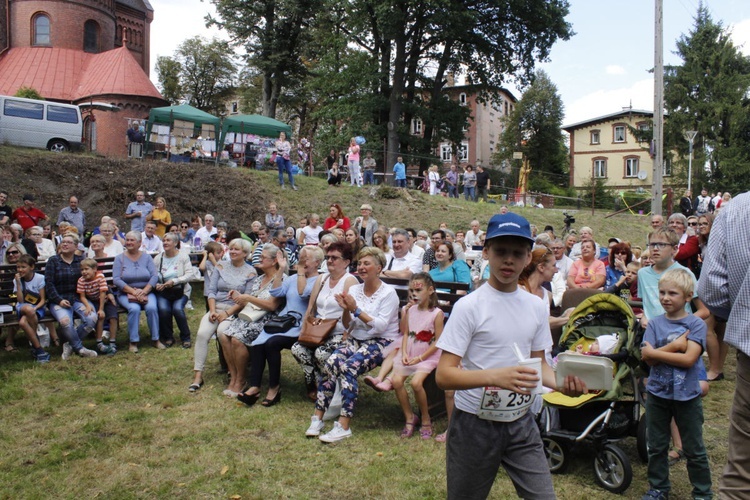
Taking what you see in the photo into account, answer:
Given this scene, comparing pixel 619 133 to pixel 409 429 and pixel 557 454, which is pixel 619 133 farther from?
pixel 557 454

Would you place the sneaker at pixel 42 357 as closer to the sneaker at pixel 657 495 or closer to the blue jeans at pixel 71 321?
the blue jeans at pixel 71 321

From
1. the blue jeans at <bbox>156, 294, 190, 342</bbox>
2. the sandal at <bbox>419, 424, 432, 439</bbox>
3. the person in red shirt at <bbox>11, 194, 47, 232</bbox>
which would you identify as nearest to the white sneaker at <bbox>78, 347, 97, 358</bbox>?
the blue jeans at <bbox>156, 294, 190, 342</bbox>

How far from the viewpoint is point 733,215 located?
2744 mm

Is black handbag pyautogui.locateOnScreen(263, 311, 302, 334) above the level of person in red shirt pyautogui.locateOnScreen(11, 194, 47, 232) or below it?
below

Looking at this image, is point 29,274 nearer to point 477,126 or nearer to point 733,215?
point 733,215

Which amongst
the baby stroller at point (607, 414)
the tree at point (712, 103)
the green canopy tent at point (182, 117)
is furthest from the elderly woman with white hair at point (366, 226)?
the tree at point (712, 103)

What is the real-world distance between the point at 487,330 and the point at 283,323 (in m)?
4.14

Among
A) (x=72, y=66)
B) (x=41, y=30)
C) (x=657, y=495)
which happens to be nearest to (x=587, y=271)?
(x=657, y=495)

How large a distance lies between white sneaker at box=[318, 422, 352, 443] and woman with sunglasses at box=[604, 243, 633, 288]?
4.26m

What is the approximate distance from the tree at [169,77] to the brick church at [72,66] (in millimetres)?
13406

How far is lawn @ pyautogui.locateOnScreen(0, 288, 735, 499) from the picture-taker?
4344 mm

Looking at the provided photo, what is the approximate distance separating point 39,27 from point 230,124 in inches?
877

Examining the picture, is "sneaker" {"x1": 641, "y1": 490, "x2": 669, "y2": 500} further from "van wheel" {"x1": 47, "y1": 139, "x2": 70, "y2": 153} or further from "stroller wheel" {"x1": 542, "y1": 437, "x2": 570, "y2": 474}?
"van wheel" {"x1": 47, "y1": 139, "x2": 70, "y2": 153}

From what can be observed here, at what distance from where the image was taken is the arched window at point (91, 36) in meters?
41.1
